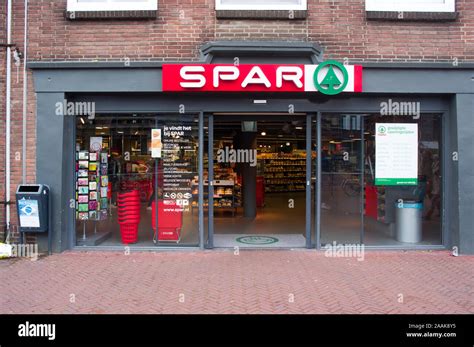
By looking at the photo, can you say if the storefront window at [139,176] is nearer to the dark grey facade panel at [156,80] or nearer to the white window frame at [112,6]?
the dark grey facade panel at [156,80]

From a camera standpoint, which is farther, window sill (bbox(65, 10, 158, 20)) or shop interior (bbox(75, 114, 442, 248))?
shop interior (bbox(75, 114, 442, 248))

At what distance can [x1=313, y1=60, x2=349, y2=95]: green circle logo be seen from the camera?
26.7ft

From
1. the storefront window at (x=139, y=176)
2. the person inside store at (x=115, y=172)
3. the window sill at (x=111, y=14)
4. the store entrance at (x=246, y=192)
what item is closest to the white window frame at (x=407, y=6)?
the store entrance at (x=246, y=192)

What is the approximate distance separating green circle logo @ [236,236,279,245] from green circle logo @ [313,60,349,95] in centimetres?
352

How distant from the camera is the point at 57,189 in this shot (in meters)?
8.47

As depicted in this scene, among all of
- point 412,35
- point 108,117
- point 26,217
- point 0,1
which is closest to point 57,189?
point 26,217

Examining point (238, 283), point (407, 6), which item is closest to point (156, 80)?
point (238, 283)

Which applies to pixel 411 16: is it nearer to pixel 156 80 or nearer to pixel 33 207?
pixel 156 80

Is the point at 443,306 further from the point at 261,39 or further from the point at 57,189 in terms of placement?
the point at 57,189

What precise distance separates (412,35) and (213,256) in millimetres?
5902

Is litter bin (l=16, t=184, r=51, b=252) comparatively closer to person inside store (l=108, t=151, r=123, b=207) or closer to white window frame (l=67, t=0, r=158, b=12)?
person inside store (l=108, t=151, r=123, b=207)

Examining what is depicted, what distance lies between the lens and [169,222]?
29.5ft

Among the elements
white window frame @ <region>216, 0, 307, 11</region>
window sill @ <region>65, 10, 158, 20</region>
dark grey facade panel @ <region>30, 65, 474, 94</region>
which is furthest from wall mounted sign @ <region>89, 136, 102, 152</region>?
white window frame @ <region>216, 0, 307, 11</region>

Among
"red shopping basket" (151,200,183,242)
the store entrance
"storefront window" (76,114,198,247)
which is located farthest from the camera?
the store entrance
